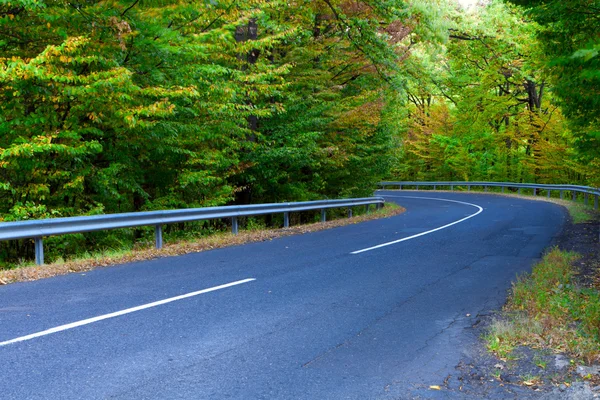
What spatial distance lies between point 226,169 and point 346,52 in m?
8.65

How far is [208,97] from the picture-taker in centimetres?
1422

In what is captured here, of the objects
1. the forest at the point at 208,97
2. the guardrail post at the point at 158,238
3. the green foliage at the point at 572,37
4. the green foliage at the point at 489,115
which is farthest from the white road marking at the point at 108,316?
the green foliage at the point at 489,115

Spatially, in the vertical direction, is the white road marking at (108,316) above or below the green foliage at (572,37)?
below

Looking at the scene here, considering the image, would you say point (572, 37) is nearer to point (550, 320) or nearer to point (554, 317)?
point (554, 317)

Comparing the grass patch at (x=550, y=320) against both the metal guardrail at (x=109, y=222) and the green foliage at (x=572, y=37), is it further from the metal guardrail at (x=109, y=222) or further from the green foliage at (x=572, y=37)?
the metal guardrail at (x=109, y=222)

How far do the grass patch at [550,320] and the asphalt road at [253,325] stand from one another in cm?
37

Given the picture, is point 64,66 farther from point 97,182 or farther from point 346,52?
point 346,52

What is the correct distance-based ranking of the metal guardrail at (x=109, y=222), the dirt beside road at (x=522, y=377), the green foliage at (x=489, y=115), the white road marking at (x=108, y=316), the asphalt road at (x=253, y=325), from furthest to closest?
1. the green foliage at (x=489, y=115)
2. the metal guardrail at (x=109, y=222)
3. the white road marking at (x=108, y=316)
4. the asphalt road at (x=253, y=325)
5. the dirt beside road at (x=522, y=377)

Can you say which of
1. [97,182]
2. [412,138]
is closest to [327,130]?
[97,182]

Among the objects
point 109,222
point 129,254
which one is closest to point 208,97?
point 109,222

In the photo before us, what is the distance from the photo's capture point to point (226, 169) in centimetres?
1734

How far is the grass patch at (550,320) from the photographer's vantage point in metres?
5.39

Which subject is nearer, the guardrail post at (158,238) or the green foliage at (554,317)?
the green foliage at (554,317)

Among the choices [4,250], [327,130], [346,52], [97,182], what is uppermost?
[346,52]
